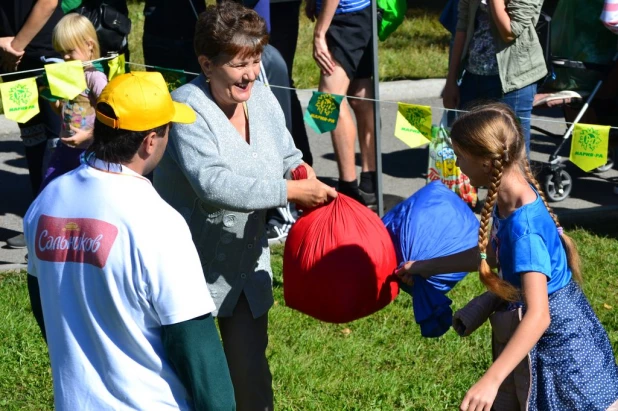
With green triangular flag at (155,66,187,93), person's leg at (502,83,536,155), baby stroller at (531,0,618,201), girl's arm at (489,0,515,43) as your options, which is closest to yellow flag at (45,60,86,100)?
green triangular flag at (155,66,187,93)

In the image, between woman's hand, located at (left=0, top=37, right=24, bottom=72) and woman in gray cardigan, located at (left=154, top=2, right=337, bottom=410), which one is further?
Answer: woman's hand, located at (left=0, top=37, right=24, bottom=72)

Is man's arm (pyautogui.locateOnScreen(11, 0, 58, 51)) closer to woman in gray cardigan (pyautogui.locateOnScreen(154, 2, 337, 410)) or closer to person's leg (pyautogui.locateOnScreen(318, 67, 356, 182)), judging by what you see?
person's leg (pyautogui.locateOnScreen(318, 67, 356, 182))

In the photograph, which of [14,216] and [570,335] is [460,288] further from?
[14,216]

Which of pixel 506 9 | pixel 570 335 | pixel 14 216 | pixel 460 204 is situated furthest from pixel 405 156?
pixel 570 335

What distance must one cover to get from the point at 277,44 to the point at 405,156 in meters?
2.17

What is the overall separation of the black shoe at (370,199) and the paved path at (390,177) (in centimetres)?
10

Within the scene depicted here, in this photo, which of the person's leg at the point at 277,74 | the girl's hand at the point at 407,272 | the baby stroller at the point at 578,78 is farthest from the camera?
the baby stroller at the point at 578,78

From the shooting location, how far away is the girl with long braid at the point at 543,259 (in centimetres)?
313

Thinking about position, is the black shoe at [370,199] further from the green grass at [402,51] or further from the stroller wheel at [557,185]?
the green grass at [402,51]

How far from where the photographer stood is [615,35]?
7.45 m

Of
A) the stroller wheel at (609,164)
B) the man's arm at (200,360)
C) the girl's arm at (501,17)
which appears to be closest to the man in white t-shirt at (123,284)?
the man's arm at (200,360)

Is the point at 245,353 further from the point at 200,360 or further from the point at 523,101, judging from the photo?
the point at 523,101

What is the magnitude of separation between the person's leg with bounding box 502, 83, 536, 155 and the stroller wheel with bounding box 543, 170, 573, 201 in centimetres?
105

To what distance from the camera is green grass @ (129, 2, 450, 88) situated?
1080cm
